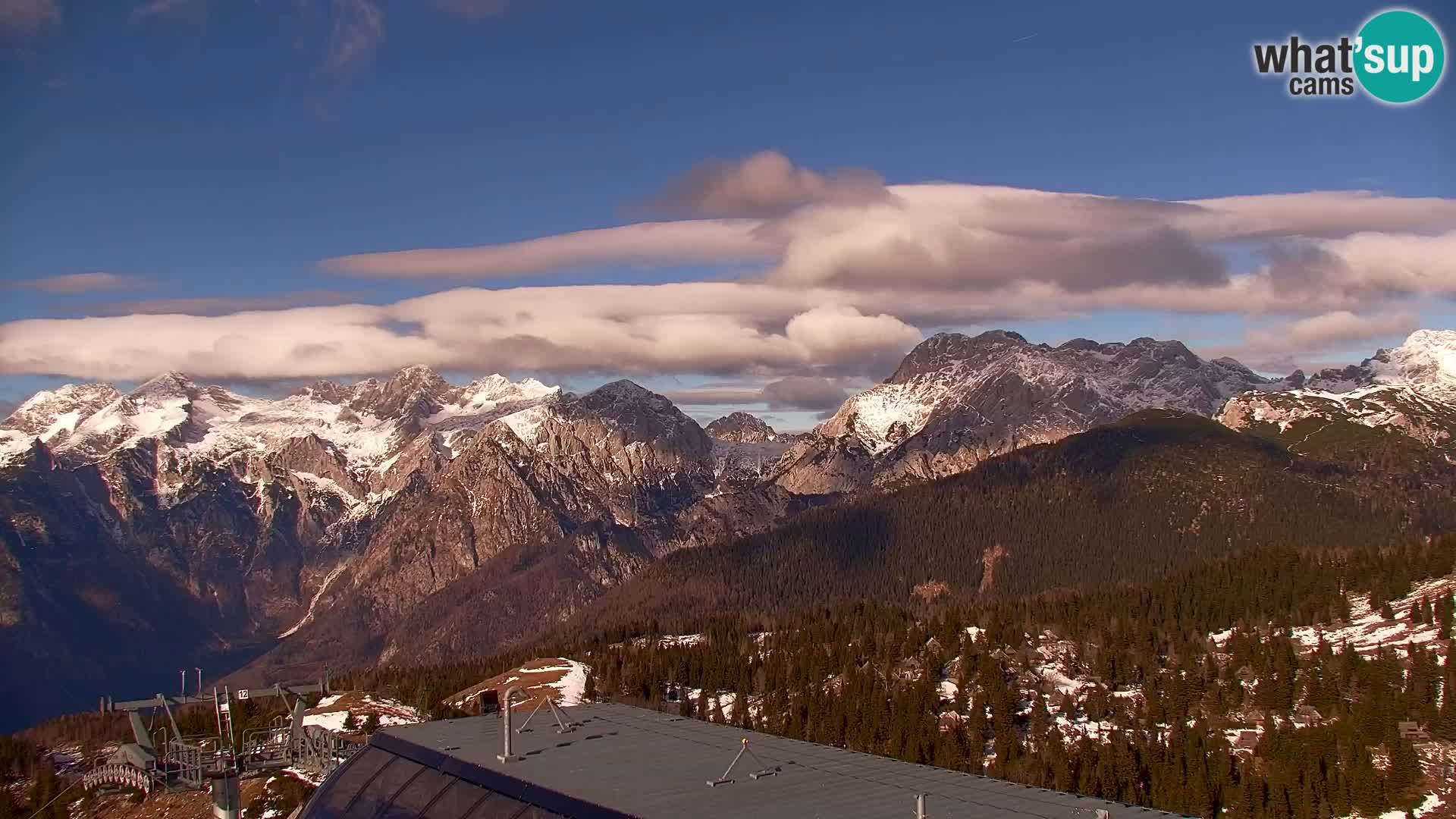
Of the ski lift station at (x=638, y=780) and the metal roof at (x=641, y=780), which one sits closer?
the ski lift station at (x=638, y=780)

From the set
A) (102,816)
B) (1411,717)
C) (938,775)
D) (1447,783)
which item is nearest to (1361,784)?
(1447,783)

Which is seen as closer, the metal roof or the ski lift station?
the ski lift station

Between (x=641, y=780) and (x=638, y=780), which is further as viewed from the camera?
(x=638, y=780)

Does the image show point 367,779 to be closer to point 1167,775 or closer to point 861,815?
point 861,815
